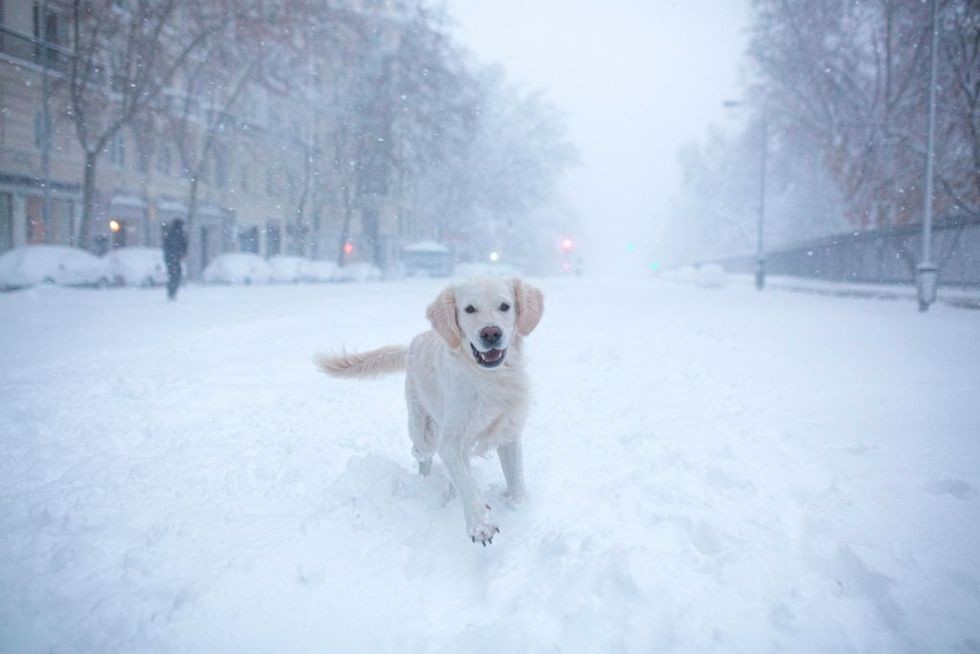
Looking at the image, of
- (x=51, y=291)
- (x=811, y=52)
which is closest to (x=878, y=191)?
(x=811, y=52)

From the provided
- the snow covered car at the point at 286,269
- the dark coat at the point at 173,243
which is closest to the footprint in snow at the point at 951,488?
the dark coat at the point at 173,243

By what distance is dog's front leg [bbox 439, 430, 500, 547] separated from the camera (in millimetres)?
2240

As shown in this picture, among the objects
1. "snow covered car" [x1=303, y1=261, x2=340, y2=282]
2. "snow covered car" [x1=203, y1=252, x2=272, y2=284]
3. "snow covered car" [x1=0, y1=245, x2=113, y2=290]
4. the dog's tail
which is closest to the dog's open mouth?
the dog's tail

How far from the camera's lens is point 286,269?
83.1 ft

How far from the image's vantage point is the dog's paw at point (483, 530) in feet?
7.31

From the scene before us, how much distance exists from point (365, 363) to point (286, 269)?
23.8 meters

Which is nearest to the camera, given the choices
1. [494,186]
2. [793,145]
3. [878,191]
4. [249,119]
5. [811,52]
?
[878,191]

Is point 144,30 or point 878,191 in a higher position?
point 144,30

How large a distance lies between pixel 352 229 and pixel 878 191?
35.4 meters

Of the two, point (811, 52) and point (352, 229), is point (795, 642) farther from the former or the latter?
point (352, 229)

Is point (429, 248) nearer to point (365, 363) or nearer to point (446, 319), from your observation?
point (365, 363)

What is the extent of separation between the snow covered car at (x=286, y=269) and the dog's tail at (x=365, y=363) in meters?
22.9

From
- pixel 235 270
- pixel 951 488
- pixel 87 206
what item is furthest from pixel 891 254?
pixel 87 206

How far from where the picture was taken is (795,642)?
1.72 meters
